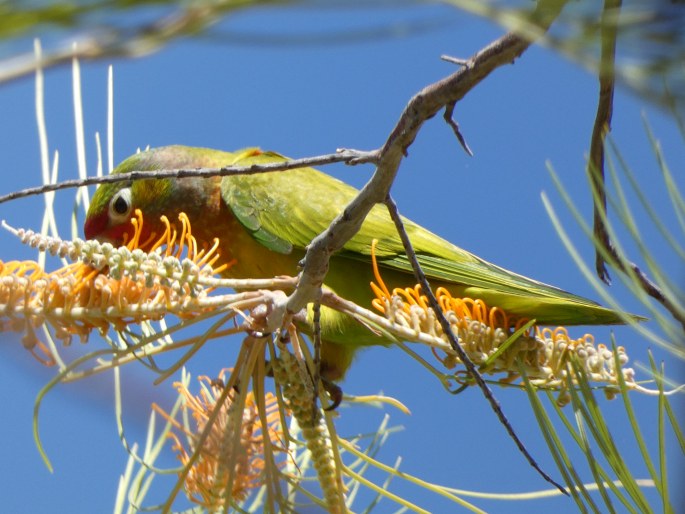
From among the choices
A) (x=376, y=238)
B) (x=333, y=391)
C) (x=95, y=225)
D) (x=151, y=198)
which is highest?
(x=376, y=238)

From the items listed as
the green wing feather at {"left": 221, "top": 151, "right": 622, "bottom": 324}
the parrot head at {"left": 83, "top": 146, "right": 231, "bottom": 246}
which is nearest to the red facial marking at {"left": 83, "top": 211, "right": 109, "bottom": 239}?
the parrot head at {"left": 83, "top": 146, "right": 231, "bottom": 246}

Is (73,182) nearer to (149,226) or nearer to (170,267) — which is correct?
(170,267)

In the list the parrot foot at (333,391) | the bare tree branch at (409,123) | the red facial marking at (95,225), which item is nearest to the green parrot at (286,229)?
the red facial marking at (95,225)

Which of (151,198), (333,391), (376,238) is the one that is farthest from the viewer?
(151,198)

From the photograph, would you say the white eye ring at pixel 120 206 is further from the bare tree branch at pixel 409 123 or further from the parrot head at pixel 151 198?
the bare tree branch at pixel 409 123

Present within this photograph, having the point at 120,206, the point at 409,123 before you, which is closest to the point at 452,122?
the point at 409,123

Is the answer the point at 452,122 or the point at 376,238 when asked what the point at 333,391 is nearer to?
the point at 376,238

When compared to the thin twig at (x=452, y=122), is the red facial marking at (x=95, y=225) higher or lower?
lower

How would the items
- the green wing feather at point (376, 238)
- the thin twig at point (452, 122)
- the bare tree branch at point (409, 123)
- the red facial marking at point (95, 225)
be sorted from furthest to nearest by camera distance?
the red facial marking at point (95, 225) < the green wing feather at point (376, 238) < the thin twig at point (452, 122) < the bare tree branch at point (409, 123)
